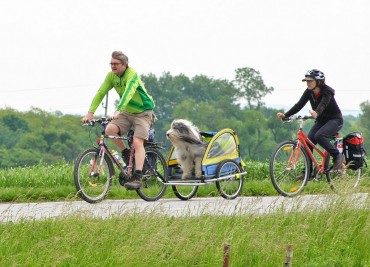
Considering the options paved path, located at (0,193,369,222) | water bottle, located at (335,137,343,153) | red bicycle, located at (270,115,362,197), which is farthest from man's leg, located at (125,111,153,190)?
water bottle, located at (335,137,343,153)

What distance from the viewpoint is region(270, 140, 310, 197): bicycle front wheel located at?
A: 12805 millimetres

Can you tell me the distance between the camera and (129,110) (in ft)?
39.9

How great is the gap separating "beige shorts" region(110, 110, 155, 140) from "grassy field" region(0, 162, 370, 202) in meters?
1.20

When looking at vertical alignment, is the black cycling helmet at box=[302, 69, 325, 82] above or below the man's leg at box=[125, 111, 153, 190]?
above

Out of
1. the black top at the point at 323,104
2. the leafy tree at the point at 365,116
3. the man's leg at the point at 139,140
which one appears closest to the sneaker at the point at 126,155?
the man's leg at the point at 139,140

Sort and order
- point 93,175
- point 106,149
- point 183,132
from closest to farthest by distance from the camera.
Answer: point 93,175 < point 106,149 < point 183,132

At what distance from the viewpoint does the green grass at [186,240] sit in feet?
25.5

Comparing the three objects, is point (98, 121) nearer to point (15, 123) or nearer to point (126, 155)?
point (126, 155)

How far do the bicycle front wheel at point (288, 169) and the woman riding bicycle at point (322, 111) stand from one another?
404 mm

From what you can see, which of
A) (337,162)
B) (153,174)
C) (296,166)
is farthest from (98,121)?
(337,162)

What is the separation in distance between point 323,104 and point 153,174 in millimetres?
2556

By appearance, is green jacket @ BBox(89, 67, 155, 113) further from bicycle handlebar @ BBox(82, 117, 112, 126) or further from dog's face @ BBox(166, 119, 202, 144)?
dog's face @ BBox(166, 119, 202, 144)

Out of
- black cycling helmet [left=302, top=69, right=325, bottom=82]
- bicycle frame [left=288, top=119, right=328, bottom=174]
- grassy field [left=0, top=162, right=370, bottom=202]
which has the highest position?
black cycling helmet [left=302, top=69, right=325, bottom=82]

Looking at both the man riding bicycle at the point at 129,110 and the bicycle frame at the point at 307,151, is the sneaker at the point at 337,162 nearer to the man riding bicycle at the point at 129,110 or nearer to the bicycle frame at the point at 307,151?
the bicycle frame at the point at 307,151
